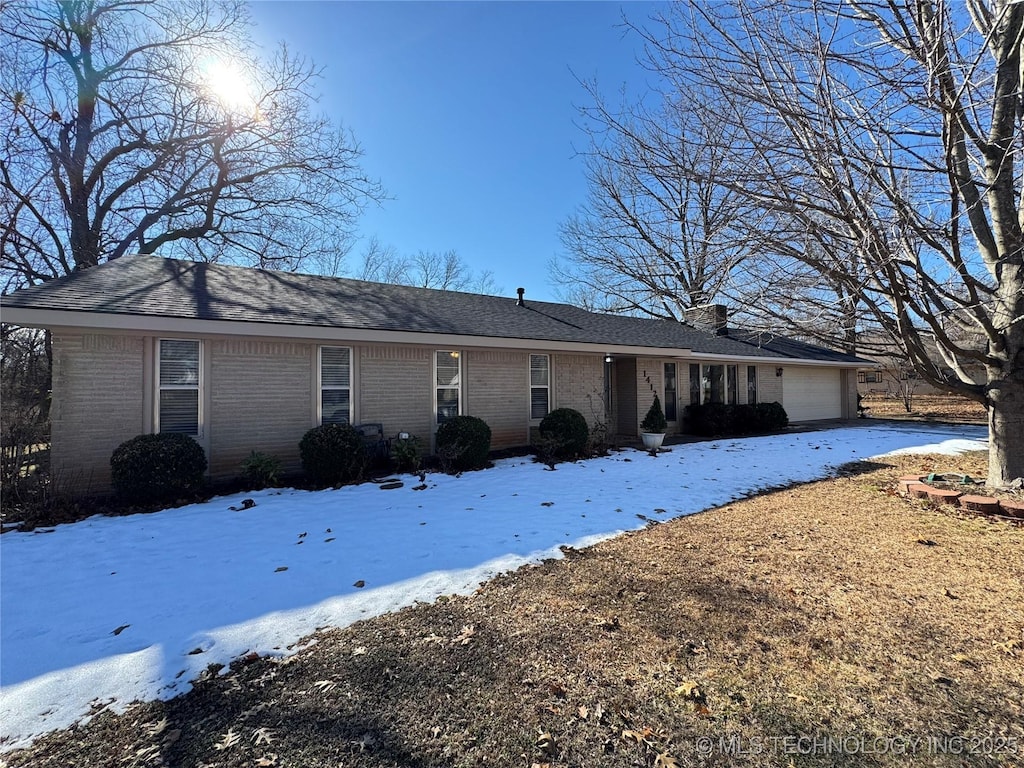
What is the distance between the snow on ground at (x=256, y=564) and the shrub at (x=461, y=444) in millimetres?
621

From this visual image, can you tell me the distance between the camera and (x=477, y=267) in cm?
3750

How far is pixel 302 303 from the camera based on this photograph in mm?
9414

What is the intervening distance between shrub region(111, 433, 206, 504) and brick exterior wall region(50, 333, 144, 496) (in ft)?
1.46

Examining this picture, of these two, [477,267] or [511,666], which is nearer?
[511,666]

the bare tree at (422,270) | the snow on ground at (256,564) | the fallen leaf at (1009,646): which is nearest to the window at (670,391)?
the snow on ground at (256,564)

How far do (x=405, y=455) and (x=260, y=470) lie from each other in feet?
8.08

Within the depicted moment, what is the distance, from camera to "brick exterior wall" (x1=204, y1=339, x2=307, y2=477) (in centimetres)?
812

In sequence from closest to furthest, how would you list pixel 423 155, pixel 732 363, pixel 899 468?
pixel 899 468 < pixel 423 155 < pixel 732 363

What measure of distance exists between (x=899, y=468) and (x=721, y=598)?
7.99m

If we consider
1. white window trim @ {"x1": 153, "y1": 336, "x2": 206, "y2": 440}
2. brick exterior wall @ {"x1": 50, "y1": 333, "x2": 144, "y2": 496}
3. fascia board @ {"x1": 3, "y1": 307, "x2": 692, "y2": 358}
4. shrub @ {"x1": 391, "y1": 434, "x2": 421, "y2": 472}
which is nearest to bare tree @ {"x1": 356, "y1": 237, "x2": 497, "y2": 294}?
fascia board @ {"x1": 3, "y1": 307, "x2": 692, "y2": 358}

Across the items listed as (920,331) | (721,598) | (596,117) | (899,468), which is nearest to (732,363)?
(899,468)

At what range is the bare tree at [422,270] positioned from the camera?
32250 millimetres

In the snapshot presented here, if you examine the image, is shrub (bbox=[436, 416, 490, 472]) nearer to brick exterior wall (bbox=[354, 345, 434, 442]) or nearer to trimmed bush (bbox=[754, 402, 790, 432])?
brick exterior wall (bbox=[354, 345, 434, 442])

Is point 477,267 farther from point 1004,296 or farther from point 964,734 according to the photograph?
point 964,734
